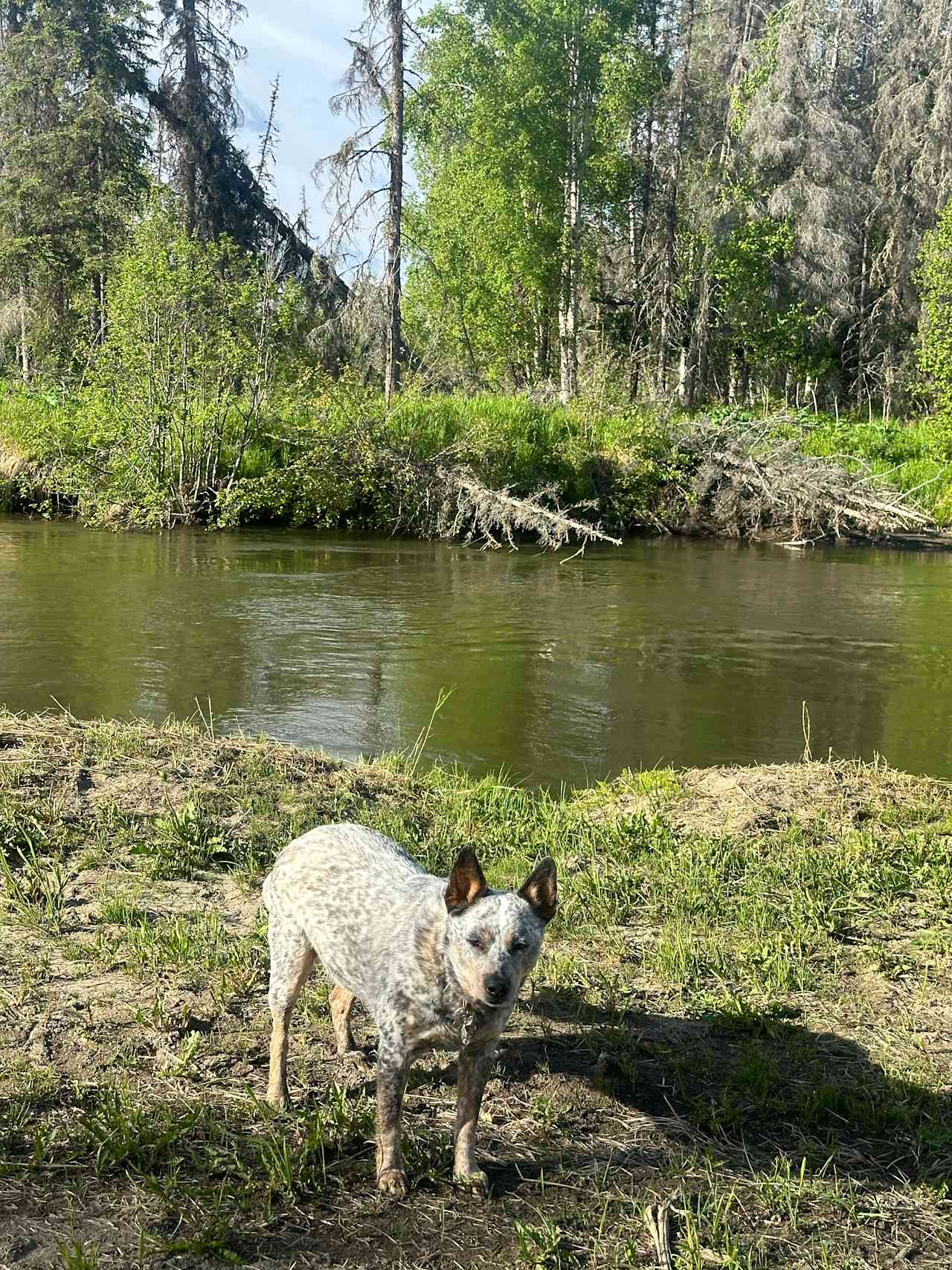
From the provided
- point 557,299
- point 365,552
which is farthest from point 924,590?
point 557,299

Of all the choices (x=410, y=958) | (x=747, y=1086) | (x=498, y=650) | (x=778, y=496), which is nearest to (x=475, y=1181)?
(x=410, y=958)

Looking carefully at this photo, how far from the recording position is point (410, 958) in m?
3.94

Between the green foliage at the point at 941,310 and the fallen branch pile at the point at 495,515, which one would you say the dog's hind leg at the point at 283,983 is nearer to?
the fallen branch pile at the point at 495,515

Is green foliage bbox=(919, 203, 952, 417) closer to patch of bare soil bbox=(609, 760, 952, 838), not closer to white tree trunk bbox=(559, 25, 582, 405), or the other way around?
white tree trunk bbox=(559, 25, 582, 405)

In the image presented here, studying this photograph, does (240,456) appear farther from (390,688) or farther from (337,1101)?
(337,1101)

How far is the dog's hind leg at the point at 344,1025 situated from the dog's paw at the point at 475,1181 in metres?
0.89

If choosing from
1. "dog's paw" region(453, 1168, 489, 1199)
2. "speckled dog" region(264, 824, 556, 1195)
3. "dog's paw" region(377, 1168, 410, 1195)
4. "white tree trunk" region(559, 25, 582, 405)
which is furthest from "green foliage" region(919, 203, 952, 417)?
"dog's paw" region(377, 1168, 410, 1195)

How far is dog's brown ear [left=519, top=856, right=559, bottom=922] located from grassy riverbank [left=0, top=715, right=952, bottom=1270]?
0.91 metres

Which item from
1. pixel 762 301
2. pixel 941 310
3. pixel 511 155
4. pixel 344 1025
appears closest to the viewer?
pixel 344 1025

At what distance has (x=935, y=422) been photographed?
34.8 metres

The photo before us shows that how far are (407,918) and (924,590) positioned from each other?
19.8 metres

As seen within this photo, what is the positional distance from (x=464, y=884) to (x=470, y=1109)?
75 cm

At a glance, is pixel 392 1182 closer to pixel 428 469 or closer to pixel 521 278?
pixel 428 469

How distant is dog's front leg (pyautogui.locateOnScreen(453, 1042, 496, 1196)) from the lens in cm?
383
